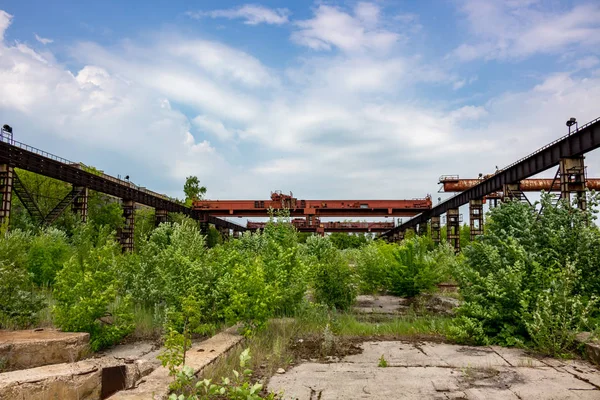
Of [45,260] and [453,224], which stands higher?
[453,224]

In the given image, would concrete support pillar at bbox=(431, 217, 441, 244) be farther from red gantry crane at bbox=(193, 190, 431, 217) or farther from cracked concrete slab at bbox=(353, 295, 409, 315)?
cracked concrete slab at bbox=(353, 295, 409, 315)

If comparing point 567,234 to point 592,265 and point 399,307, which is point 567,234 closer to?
point 592,265

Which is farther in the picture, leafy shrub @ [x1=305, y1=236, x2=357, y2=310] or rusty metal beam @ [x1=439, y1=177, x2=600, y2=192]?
rusty metal beam @ [x1=439, y1=177, x2=600, y2=192]

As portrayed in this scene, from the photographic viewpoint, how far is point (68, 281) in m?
7.25

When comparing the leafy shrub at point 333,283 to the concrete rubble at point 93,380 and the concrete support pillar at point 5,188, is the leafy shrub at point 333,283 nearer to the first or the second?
the concrete rubble at point 93,380

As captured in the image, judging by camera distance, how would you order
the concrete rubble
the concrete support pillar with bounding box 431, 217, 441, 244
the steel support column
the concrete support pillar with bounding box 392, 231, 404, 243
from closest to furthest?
1. the concrete rubble
2. the steel support column
3. the concrete support pillar with bounding box 431, 217, 441, 244
4. the concrete support pillar with bounding box 392, 231, 404, 243

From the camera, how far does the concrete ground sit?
4.73 meters

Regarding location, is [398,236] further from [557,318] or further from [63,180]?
[557,318]

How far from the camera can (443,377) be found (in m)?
5.34

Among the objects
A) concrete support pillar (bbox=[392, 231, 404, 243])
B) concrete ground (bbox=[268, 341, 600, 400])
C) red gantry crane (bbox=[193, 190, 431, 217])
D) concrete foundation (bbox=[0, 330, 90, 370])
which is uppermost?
red gantry crane (bbox=[193, 190, 431, 217])

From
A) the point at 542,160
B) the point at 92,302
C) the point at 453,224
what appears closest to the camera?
the point at 92,302

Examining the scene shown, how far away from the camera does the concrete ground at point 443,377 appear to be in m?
4.73

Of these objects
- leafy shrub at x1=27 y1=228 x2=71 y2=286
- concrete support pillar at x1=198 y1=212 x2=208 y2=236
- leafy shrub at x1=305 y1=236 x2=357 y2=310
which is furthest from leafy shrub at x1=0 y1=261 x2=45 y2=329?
concrete support pillar at x1=198 y1=212 x2=208 y2=236

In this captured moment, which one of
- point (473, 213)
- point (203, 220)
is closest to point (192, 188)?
point (203, 220)
